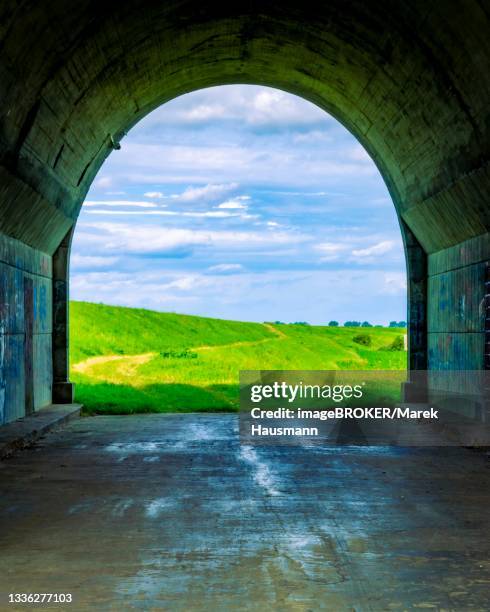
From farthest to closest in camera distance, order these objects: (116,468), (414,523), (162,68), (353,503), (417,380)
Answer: (417,380), (162,68), (116,468), (353,503), (414,523)

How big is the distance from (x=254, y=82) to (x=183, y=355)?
2141 centimetres

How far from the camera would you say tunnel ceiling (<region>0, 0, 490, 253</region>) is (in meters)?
12.0

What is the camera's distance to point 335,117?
2064 centimetres

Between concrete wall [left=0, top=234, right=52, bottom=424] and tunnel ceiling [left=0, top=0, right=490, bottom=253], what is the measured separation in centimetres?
47

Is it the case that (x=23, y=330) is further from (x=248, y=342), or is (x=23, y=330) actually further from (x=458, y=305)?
(x=248, y=342)

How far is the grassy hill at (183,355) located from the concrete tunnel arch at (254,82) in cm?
488

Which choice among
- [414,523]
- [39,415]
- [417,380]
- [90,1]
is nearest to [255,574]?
[414,523]

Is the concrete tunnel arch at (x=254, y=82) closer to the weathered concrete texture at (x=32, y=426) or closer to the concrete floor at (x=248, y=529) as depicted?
the weathered concrete texture at (x=32, y=426)

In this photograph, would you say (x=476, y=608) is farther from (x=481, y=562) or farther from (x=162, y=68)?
(x=162, y=68)

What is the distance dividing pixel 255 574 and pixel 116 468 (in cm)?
559

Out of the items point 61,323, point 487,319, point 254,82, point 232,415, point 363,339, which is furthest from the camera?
point 363,339

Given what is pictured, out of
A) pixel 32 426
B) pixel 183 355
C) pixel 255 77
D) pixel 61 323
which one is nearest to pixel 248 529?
pixel 32 426

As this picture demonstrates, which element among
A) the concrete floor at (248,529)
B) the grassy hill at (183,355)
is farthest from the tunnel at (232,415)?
the grassy hill at (183,355)

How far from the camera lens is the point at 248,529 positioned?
24.7 feet
